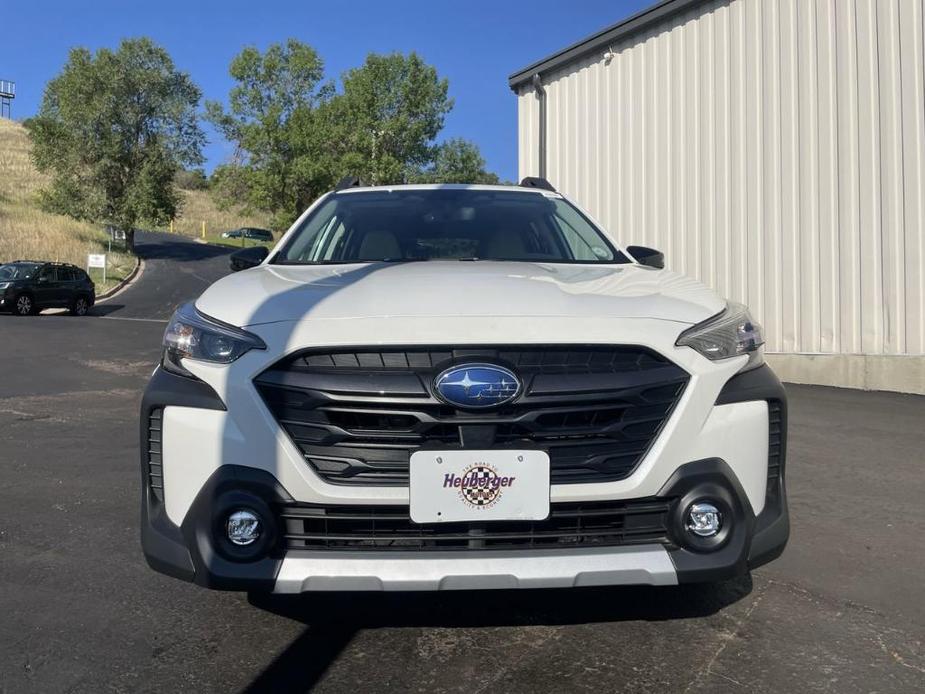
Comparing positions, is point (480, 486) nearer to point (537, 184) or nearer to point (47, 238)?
point (537, 184)

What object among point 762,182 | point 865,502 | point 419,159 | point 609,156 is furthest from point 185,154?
point 865,502

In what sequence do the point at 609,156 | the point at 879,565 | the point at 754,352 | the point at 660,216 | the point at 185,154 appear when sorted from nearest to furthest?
1. the point at 754,352
2. the point at 879,565
3. the point at 660,216
4. the point at 609,156
5. the point at 185,154

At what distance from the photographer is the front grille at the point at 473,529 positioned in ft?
7.82

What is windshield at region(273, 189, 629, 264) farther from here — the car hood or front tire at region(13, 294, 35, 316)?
front tire at region(13, 294, 35, 316)

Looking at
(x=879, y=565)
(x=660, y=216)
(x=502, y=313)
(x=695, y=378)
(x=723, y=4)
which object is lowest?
(x=879, y=565)

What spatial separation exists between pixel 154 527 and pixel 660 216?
10083mm

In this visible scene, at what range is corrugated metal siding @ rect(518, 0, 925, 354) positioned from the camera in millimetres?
8828

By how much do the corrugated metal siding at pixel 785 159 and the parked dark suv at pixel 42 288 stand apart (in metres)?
19.6

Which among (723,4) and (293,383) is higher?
(723,4)

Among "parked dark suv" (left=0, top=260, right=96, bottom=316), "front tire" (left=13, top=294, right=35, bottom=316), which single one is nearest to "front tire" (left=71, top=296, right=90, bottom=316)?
"parked dark suv" (left=0, top=260, right=96, bottom=316)

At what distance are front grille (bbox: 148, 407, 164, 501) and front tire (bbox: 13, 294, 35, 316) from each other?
2545cm

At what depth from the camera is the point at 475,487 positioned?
7.74 ft

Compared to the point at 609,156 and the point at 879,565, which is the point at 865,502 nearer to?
the point at 879,565

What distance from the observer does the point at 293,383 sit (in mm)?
2400
